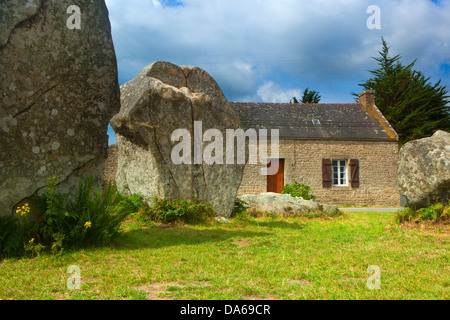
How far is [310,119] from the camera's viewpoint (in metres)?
19.0

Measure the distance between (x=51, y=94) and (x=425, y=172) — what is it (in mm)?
6818

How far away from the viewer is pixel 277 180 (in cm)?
1789

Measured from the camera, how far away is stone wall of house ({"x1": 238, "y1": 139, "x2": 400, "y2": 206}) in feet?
57.8

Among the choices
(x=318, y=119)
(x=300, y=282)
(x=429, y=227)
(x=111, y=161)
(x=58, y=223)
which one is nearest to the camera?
(x=300, y=282)

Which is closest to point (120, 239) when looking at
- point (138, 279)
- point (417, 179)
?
point (138, 279)

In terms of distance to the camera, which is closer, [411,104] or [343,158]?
[343,158]

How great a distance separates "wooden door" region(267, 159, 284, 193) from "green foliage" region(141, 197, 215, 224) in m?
9.85

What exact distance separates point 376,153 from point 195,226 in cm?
1306

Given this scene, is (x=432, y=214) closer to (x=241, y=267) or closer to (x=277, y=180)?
(x=241, y=267)

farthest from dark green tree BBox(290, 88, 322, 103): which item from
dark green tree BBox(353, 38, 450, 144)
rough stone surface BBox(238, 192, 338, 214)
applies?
rough stone surface BBox(238, 192, 338, 214)

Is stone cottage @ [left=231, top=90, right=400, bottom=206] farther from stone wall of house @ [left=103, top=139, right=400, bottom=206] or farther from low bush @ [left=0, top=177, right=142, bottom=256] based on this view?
low bush @ [left=0, top=177, right=142, bottom=256]

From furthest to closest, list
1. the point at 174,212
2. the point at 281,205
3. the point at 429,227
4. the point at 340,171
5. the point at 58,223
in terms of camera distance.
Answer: the point at 340,171 → the point at 281,205 → the point at 174,212 → the point at 429,227 → the point at 58,223

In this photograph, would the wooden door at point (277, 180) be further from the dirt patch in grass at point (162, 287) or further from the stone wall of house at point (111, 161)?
the dirt patch in grass at point (162, 287)

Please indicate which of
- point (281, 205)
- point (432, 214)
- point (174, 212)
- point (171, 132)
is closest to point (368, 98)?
point (281, 205)
